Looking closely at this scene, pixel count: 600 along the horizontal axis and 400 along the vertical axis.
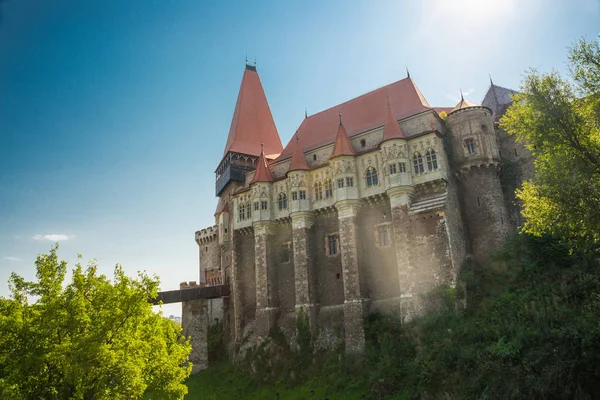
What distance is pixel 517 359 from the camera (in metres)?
16.7

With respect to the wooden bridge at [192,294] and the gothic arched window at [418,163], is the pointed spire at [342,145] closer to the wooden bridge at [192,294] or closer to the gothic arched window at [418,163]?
the gothic arched window at [418,163]

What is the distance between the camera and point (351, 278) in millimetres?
25609

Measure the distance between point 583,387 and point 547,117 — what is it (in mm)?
9407

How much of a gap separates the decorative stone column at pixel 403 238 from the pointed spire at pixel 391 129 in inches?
121

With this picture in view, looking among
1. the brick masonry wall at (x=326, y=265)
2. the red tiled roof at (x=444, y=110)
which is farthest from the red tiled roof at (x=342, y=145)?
the red tiled roof at (x=444, y=110)

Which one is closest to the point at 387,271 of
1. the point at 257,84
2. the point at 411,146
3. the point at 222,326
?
the point at 411,146

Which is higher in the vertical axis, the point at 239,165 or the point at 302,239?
the point at 239,165

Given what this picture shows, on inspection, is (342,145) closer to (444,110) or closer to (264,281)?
(444,110)

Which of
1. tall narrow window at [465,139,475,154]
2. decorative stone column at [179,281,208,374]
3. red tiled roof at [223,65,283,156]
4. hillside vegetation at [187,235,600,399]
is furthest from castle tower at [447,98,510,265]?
decorative stone column at [179,281,208,374]

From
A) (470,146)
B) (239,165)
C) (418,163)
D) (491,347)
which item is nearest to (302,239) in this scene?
(418,163)

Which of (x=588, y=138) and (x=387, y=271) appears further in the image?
(x=387, y=271)

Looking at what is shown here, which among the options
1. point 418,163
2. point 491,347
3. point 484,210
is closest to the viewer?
point 491,347

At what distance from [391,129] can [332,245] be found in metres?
7.90

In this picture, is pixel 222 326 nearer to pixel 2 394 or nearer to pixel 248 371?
pixel 248 371
